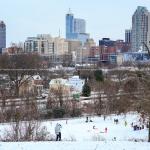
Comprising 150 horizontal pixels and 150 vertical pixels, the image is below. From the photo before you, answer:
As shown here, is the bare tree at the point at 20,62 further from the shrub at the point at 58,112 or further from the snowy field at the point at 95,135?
the snowy field at the point at 95,135

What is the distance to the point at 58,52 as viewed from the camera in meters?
112

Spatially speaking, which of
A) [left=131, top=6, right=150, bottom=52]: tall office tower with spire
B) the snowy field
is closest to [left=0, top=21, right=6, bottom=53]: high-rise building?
[left=131, top=6, right=150, bottom=52]: tall office tower with spire

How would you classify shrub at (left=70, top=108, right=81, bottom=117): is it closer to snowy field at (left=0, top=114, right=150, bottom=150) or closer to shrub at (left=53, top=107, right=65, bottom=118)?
shrub at (left=53, top=107, right=65, bottom=118)

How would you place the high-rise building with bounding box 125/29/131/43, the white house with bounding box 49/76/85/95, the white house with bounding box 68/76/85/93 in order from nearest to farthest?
the white house with bounding box 49/76/85/95, the white house with bounding box 68/76/85/93, the high-rise building with bounding box 125/29/131/43

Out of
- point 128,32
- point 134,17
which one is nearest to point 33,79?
point 134,17

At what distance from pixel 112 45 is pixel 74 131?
3913 inches

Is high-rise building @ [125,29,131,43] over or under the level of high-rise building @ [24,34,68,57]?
over

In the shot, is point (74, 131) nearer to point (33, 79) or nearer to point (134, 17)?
point (33, 79)

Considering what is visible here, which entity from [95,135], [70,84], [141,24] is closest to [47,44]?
[141,24]

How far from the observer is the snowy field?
318 inches

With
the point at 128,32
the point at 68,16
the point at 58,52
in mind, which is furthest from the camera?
the point at 68,16

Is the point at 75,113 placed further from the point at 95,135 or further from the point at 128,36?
the point at 128,36

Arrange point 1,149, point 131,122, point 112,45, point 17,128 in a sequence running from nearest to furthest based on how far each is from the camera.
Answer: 1. point 1,149
2. point 17,128
3. point 131,122
4. point 112,45

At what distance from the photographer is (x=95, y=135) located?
21.4m
